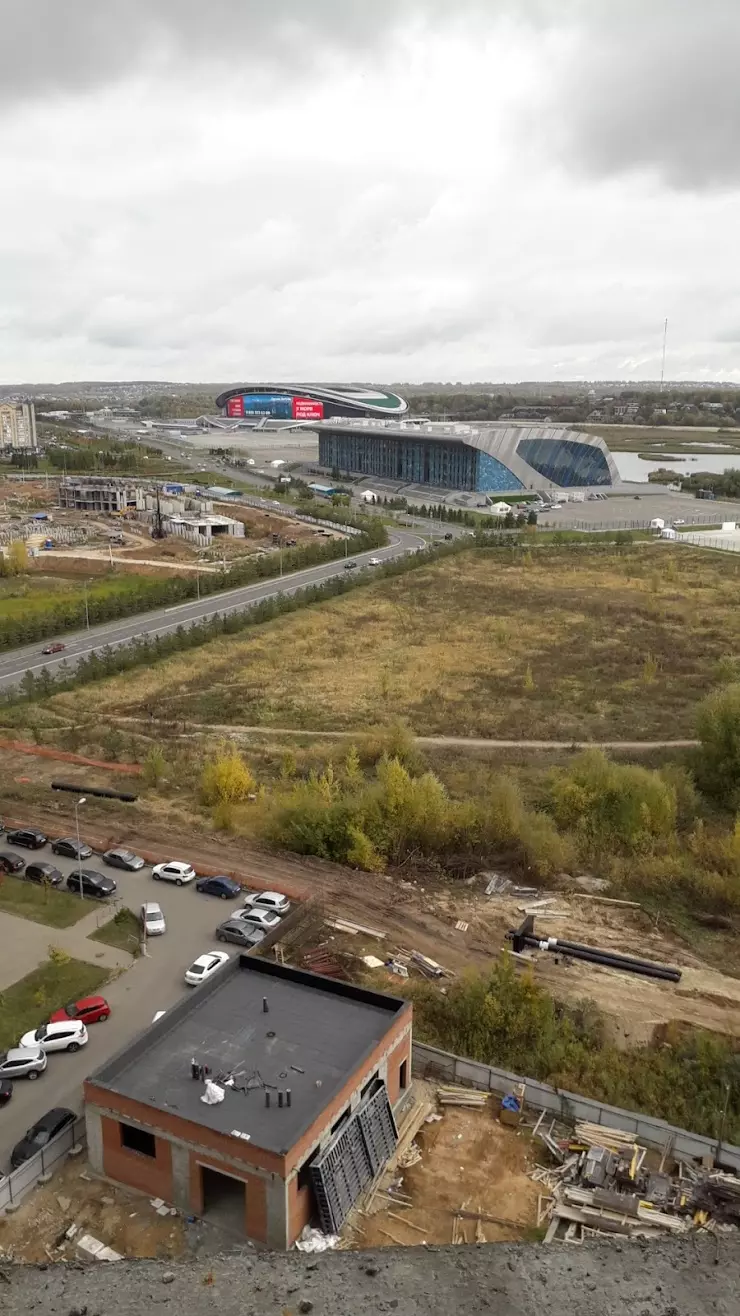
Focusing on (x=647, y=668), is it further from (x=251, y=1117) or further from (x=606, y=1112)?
(x=251, y=1117)

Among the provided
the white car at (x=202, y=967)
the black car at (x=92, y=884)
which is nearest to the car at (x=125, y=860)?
the black car at (x=92, y=884)

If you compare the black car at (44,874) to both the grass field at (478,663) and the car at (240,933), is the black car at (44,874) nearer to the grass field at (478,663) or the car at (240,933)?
the car at (240,933)

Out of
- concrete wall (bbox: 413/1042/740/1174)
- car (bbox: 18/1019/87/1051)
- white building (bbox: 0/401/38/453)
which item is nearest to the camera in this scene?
concrete wall (bbox: 413/1042/740/1174)

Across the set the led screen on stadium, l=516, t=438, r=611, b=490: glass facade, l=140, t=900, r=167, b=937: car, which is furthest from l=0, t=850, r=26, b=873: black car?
the led screen on stadium

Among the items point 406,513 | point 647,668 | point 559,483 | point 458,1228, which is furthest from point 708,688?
point 559,483

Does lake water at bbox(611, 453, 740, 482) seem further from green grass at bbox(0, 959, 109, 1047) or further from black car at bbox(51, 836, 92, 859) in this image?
green grass at bbox(0, 959, 109, 1047)

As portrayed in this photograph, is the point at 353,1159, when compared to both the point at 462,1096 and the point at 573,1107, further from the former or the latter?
the point at 573,1107
